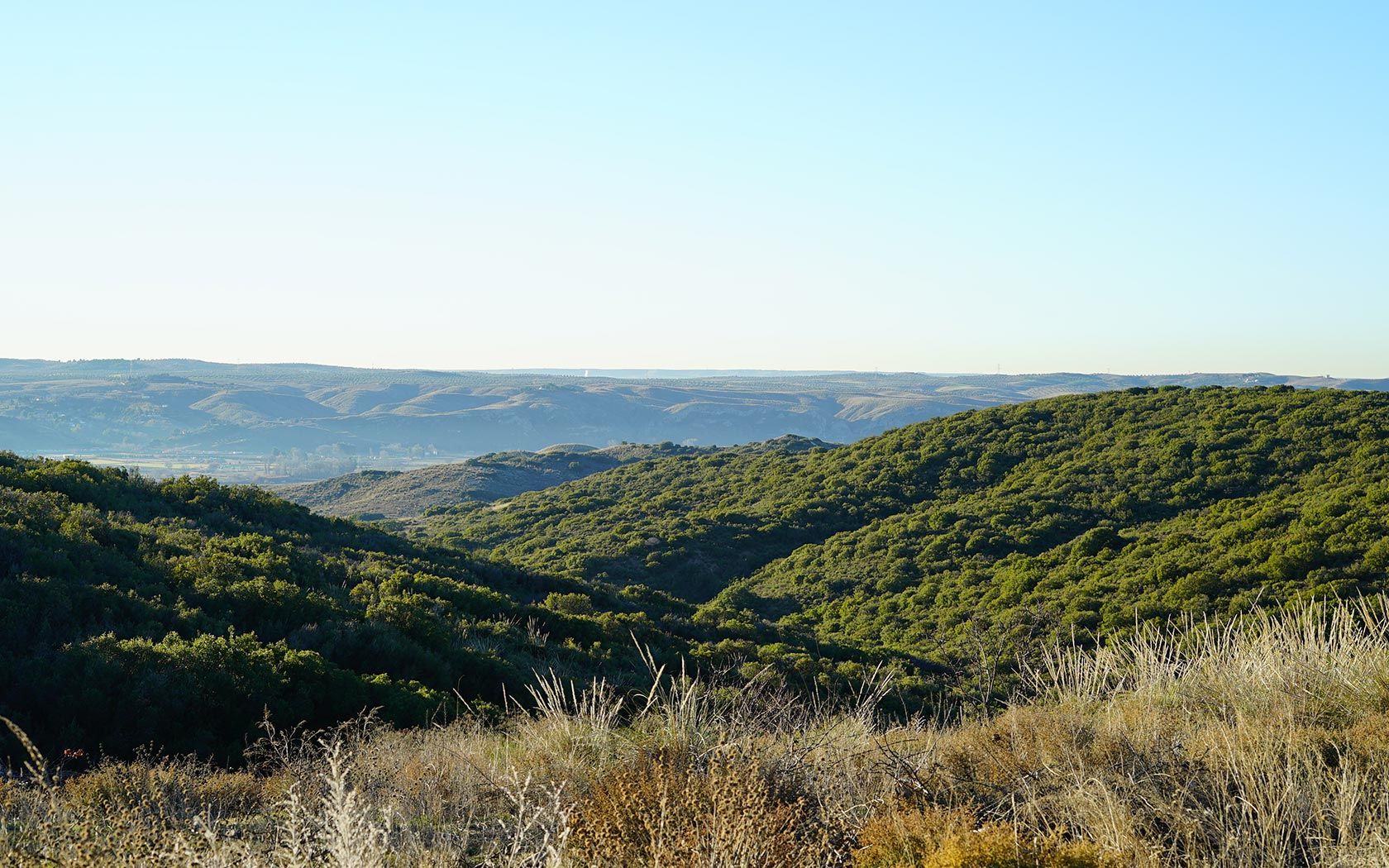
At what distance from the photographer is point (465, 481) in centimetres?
6681

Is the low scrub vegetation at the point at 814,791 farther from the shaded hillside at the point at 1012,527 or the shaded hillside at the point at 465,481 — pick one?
the shaded hillside at the point at 465,481

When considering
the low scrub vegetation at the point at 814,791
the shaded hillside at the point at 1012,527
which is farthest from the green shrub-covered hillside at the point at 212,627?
the shaded hillside at the point at 1012,527

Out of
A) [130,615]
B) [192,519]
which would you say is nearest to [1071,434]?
[192,519]

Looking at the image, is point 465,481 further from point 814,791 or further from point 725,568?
point 814,791

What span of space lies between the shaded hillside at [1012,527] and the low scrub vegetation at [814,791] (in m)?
7.26

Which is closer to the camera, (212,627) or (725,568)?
(212,627)

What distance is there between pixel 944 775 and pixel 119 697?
6.20 meters

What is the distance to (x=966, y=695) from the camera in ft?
39.8

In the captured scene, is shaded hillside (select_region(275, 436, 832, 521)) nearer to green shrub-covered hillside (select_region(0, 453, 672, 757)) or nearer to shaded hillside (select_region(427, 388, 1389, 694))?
shaded hillside (select_region(427, 388, 1389, 694))

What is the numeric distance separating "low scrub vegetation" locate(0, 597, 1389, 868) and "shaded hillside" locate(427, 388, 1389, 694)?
23.8 ft

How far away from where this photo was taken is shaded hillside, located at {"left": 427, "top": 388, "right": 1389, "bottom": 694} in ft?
60.3

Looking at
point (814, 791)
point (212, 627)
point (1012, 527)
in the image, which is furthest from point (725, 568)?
point (814, 791)

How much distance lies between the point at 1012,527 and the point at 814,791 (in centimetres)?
2357

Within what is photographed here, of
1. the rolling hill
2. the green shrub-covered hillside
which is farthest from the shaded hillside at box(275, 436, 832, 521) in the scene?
the green shrub-covered hillside
